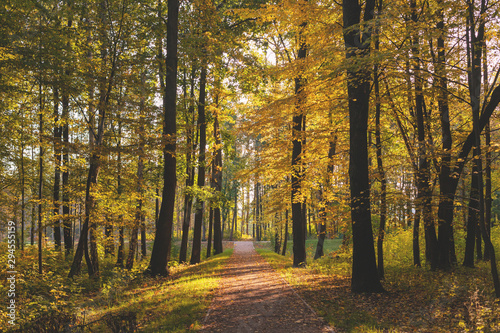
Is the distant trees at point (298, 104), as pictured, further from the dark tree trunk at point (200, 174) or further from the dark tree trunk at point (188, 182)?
the dark tree trunk at point (200, 174)

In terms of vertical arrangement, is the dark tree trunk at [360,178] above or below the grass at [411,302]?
above

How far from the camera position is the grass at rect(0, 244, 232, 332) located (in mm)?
5472

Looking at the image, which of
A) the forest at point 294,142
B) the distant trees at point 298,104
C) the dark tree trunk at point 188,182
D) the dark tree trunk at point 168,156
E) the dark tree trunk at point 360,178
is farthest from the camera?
the dark tree trunk at point 188,182

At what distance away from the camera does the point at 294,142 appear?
47.5 feet

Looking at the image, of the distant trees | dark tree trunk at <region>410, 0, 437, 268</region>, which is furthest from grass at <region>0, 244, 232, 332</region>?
dark tree trunk at <region>410, 0, 437, 268</region>

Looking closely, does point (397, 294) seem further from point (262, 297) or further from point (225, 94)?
point (225, 94)

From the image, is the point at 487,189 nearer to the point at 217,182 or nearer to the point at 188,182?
the point at 188,182

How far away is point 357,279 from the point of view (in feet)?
27.5

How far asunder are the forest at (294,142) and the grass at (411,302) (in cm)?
6

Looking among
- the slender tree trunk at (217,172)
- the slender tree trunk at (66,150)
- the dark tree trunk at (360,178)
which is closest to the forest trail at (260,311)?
the dark tree trunk at (360,178)

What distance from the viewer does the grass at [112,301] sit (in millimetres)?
5472

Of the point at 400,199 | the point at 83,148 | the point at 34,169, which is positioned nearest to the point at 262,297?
the point at 400,199

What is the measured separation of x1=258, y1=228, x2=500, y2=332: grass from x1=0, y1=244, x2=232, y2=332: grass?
9.82 ft

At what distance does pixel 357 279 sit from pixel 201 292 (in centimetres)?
441
